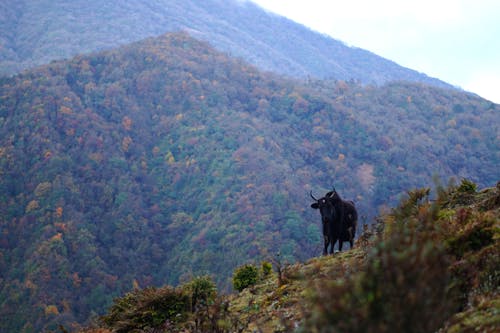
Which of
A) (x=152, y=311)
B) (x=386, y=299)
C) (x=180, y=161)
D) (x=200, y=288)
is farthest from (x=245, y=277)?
(x=180, y=161)

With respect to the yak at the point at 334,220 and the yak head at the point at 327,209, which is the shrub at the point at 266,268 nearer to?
the yak at the point at 334,220

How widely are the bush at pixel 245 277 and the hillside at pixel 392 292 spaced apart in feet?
1.39

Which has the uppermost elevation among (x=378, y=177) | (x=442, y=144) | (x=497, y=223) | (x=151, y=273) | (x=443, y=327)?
→ (x=497, y=223)

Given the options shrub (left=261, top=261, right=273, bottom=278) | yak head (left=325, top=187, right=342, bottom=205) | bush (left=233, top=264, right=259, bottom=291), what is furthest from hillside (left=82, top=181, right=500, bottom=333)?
yak head (left=325, top=187, right=342, bottom=205)

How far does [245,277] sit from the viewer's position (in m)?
10.5

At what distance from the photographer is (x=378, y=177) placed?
109 m

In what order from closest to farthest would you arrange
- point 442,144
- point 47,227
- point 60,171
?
1. point 47,227
2. point 60,171
3. point 442,144

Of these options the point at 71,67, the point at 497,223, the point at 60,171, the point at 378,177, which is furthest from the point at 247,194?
the point at 497,223

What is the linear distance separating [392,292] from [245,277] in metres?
8.11

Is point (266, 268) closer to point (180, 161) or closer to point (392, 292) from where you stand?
point (392, 292)

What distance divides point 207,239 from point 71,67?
8053 cm

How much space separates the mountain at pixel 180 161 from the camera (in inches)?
3098

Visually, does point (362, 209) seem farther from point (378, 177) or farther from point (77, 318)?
point (77, 318)

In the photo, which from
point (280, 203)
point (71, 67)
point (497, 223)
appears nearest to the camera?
point (497, 223)
